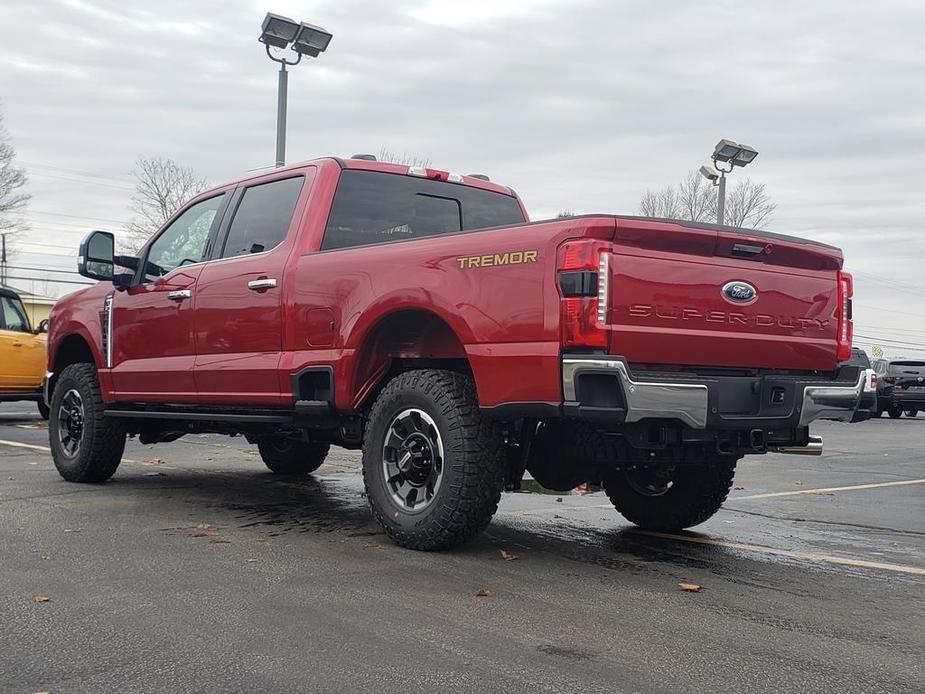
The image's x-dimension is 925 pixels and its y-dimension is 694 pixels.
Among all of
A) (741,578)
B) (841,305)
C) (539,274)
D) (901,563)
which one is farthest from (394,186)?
(901,563)

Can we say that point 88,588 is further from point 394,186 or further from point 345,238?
point 394,186

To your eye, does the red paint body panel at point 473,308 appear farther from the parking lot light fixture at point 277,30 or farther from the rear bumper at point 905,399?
the rear bumper at point 905,399

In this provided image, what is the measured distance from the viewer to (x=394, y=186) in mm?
6949

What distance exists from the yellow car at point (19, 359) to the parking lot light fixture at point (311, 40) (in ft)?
19.7

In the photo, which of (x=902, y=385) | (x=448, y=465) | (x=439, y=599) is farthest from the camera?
(x=902, y=385)

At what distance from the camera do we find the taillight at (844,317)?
5.76 m

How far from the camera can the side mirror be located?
305 inches

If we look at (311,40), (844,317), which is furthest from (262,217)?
(311,40)

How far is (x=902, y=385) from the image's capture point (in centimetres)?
2703

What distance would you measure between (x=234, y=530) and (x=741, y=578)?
2.82 m

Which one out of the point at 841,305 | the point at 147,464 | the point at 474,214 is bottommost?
the point at 147,464

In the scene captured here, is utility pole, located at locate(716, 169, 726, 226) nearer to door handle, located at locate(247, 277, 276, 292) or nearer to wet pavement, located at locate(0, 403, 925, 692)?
wet pavement, located at locate(0, 403, 925, 692)

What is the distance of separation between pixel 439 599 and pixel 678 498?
8.00ft

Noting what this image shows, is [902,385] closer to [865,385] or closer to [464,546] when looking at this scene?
[865,385]
